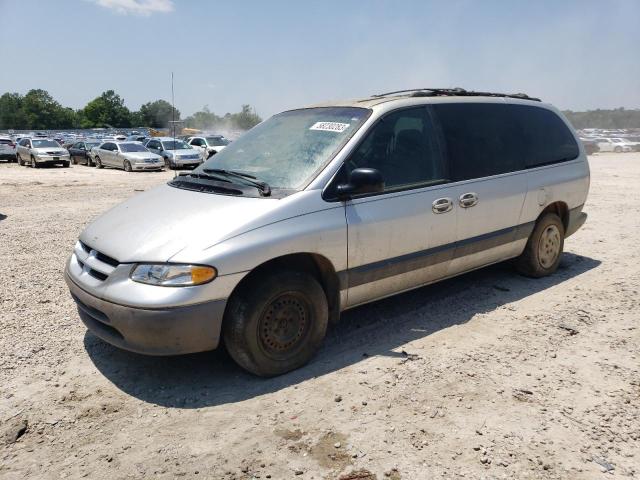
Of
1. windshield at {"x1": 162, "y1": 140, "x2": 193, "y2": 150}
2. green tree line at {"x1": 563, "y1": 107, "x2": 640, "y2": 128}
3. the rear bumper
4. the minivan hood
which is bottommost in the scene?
the rear bumper

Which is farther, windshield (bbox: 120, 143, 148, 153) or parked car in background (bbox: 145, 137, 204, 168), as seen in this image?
parked car in background (bbox: 145, 137, 204, 168)

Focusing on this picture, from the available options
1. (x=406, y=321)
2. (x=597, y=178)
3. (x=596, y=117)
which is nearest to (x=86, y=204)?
(x=406, y=321)

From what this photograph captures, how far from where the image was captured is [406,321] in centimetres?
439

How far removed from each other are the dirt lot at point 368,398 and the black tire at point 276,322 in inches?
6.2

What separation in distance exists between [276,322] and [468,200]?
202 centimetres

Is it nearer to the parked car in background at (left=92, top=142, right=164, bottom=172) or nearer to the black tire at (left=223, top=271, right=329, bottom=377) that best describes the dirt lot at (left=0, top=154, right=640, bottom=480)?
A: the black tire at (left=223, top=271, right=329, bottom=377)

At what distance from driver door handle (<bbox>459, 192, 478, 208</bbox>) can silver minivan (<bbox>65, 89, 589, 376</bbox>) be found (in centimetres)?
1

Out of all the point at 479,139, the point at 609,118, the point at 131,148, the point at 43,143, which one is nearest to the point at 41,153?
the point at 43,143

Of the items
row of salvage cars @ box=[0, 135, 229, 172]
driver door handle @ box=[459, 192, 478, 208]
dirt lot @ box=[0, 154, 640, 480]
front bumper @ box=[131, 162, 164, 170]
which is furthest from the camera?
row of salvage cars @ box=[0, 135, 229, 172]

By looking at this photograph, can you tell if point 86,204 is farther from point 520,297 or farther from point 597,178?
point 597,178

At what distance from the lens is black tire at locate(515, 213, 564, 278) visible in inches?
209

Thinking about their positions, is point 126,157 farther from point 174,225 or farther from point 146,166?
point 174,225

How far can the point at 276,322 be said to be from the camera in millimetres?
3408

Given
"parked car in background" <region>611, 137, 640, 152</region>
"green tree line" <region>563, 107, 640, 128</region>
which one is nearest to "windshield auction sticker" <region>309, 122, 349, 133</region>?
"parked car in background" <region>611, 137, 640, 152</region>
